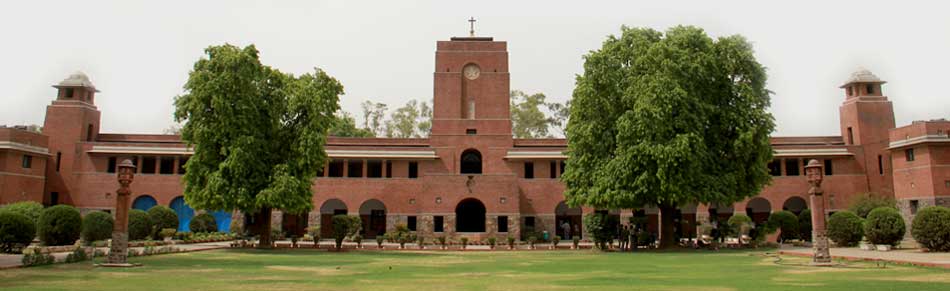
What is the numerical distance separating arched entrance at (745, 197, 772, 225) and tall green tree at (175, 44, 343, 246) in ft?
89.3

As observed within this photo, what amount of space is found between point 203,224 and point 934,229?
33.0 m

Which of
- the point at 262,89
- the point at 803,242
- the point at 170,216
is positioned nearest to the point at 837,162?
the point at 803,242

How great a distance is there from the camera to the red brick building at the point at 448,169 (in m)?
38.3

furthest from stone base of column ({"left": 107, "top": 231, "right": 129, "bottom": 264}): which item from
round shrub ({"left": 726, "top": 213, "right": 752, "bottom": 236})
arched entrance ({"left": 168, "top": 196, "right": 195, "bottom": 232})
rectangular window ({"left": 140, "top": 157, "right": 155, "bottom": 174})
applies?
round shrub ({"left": 726, "top": 213, "right": 752, "bottom": 236})

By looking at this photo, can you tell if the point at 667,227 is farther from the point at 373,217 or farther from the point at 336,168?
the point at 336,168

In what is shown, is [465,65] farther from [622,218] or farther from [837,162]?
[837,162]

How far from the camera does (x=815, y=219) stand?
17328 mm

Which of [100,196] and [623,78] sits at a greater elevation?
[623,78]

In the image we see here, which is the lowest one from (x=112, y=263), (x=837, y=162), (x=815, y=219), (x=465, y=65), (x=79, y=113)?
(x=112, y=263)

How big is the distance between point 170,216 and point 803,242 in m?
29.5

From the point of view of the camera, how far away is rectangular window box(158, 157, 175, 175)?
41.5 m

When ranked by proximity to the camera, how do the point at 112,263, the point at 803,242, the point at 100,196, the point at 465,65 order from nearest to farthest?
the point at 112,263 → the point at 803,242 → the point at 100,196 → the point at 465,65

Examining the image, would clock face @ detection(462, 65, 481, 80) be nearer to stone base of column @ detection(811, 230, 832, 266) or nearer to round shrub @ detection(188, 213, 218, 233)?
round shrub @ detection(188, 213, 218, 233)

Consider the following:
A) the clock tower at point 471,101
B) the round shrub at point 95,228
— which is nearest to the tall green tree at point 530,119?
the clock tower at point 471,101
